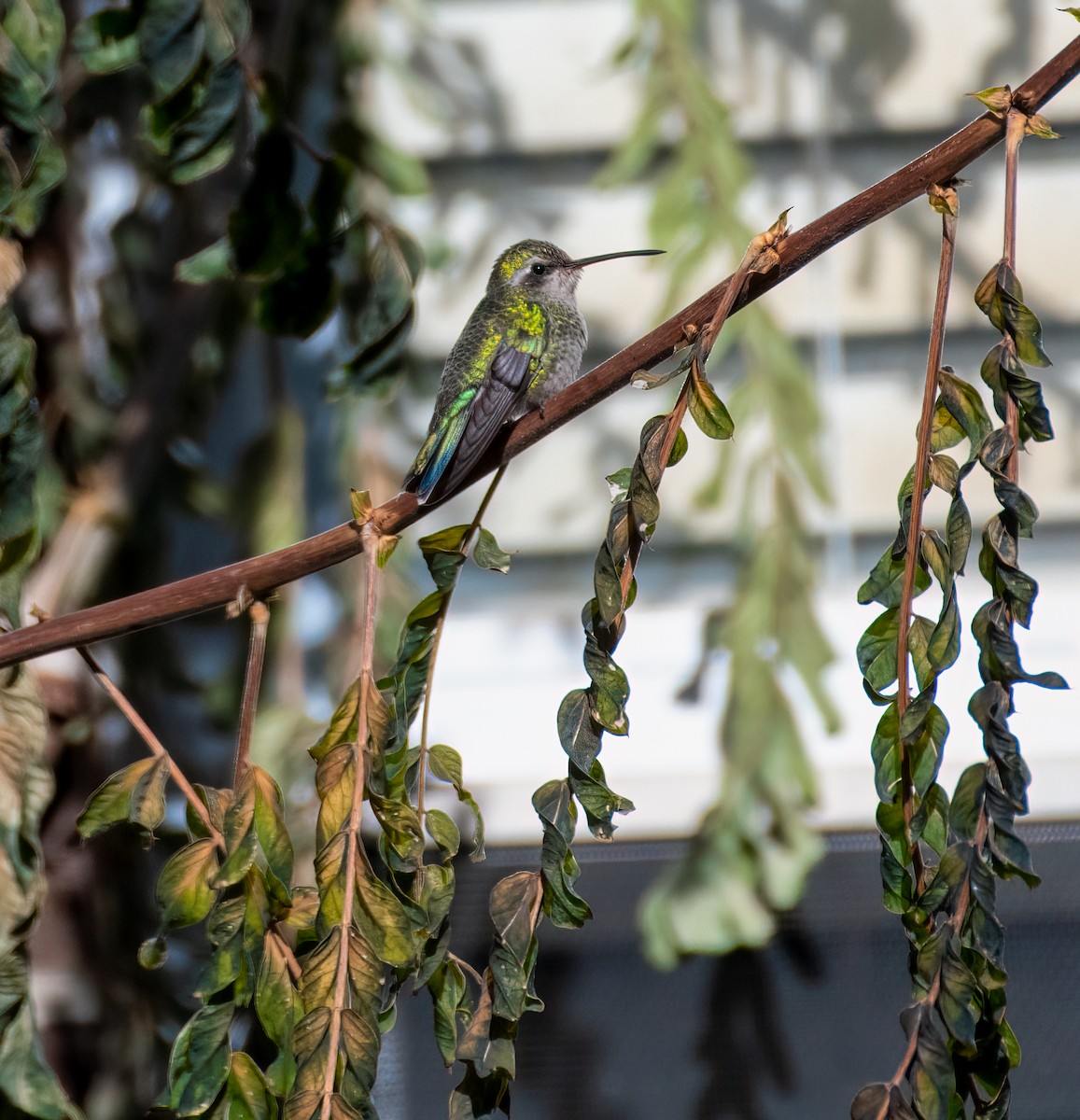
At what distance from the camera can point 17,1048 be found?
0.69 metres

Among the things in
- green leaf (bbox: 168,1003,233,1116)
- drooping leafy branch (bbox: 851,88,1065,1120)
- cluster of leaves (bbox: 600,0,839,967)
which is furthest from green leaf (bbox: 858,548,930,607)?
cluster of leaves (bbox: 600,0,839,967)

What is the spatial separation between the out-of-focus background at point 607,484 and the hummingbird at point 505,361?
171 mm

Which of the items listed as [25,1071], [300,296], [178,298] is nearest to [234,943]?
[25,1071]

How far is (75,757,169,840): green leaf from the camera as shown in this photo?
0.56m

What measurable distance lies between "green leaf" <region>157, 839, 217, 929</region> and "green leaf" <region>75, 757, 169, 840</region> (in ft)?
0.08

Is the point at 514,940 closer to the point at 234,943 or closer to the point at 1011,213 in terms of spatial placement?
the point at 234,943

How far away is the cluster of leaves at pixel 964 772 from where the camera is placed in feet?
1.44

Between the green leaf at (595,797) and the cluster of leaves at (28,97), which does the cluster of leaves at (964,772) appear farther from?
the cluster of leaves at (28,97)

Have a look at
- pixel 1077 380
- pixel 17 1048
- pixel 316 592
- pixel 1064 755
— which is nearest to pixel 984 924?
pixel 17 1048

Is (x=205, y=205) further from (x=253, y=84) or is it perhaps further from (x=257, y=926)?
(x=257, y=926)

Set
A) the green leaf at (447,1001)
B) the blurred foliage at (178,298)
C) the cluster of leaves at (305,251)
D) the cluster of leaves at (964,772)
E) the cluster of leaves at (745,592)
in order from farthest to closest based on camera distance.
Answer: the cluster of leaves at (745,592), the cluster of leaves at (305,251), the blurred foliage at (178,298), the green leaf at (447,1001), the cluster of leaves at (964,772)

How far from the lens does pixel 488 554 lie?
1.87 feet

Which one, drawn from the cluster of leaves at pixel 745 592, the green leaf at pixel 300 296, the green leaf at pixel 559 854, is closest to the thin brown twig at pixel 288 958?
the green leaf at pixel 559 854

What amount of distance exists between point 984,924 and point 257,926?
1.01 feet
